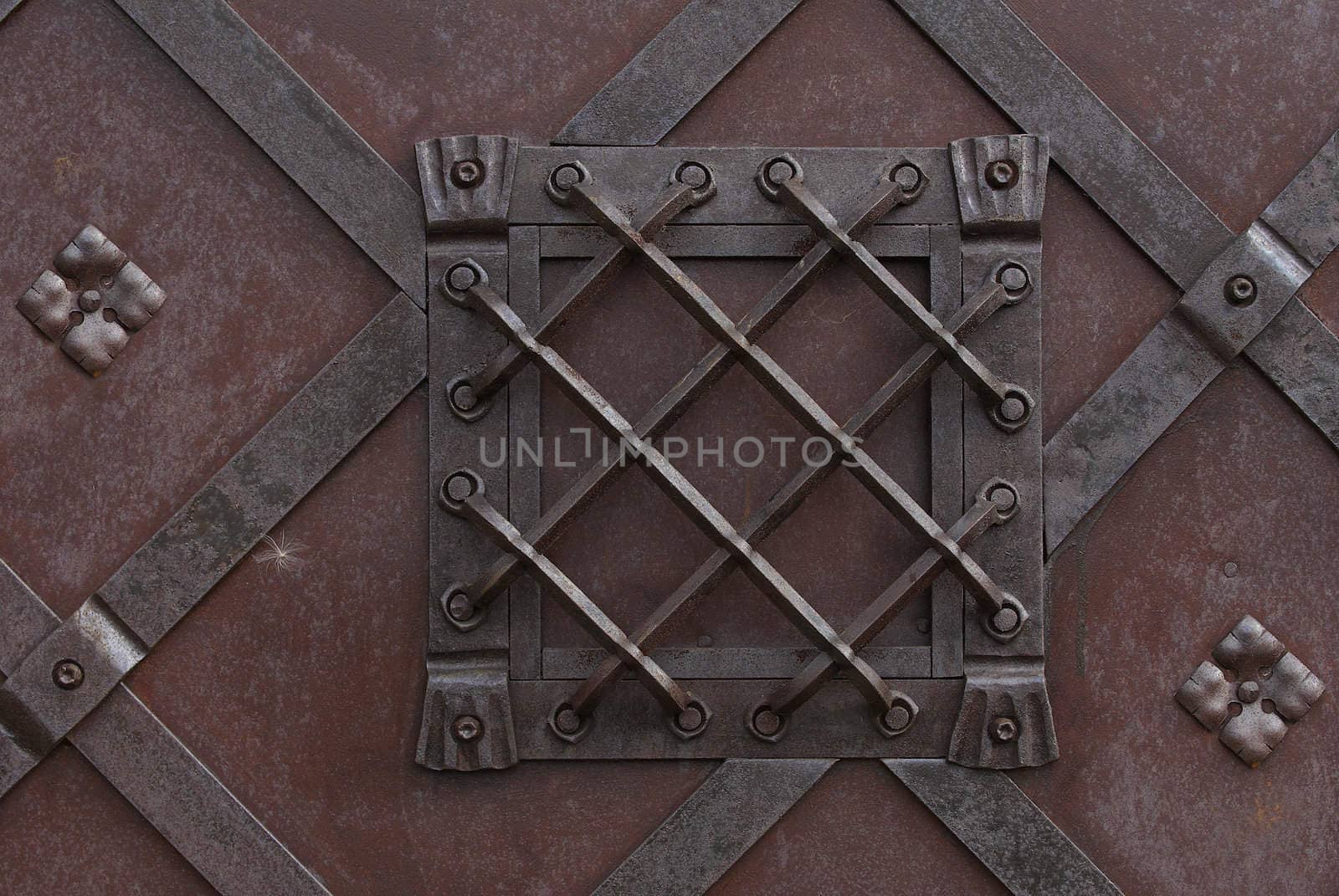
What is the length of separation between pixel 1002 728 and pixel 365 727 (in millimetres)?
1057

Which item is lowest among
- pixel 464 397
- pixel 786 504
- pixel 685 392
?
pixel 786 504

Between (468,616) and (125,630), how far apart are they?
22.9 inches

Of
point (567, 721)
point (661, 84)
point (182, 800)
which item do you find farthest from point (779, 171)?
point (182, 800)

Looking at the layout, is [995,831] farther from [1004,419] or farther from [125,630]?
[125,630]

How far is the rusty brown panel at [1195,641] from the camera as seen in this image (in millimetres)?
1751

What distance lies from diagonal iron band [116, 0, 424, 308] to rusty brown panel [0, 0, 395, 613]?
1.5 inches

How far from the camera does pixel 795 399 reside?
64.6 inches

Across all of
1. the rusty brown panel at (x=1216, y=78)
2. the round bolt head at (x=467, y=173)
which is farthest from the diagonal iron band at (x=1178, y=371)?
the round bolt head at (x=467, y=173)

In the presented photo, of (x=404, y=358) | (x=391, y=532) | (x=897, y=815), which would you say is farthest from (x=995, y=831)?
(x=404, y=358)

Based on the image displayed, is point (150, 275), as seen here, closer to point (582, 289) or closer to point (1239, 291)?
point (582, 289)

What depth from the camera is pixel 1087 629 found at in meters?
1.76

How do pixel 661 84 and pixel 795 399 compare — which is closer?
pixel 795 399

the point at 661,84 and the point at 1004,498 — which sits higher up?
the point at 661,84

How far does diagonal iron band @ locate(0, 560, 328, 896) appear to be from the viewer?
5.61 feet
